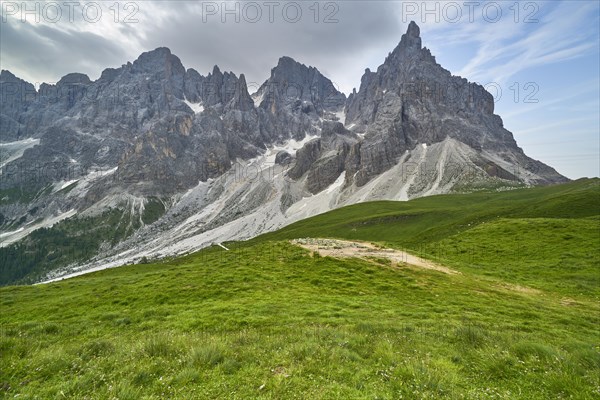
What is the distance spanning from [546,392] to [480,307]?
14236 millimetres

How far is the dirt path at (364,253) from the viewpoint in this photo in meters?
33.8

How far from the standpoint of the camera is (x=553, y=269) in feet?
115

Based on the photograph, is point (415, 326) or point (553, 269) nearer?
point (415, 326)

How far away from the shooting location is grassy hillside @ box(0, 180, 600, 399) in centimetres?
869

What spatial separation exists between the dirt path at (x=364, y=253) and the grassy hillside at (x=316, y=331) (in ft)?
7.43

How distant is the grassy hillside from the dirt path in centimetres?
227

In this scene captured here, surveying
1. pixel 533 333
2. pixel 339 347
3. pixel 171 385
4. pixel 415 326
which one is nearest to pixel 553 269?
pixel 533 333

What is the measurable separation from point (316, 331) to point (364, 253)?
Result: 24367 millimetres

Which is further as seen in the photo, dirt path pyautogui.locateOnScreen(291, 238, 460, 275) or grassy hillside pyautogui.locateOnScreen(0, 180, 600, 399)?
dirt path pyautogui.locateOnScreen(291, 238, 460, 275)

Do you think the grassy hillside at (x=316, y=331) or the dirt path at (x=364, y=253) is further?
the dirt path at (x=364, y=253)

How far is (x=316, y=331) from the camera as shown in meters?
13.8

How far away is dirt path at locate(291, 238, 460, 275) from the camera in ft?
111

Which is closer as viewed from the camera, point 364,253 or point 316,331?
point 316,331

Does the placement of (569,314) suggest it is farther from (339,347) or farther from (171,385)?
(171,385)
